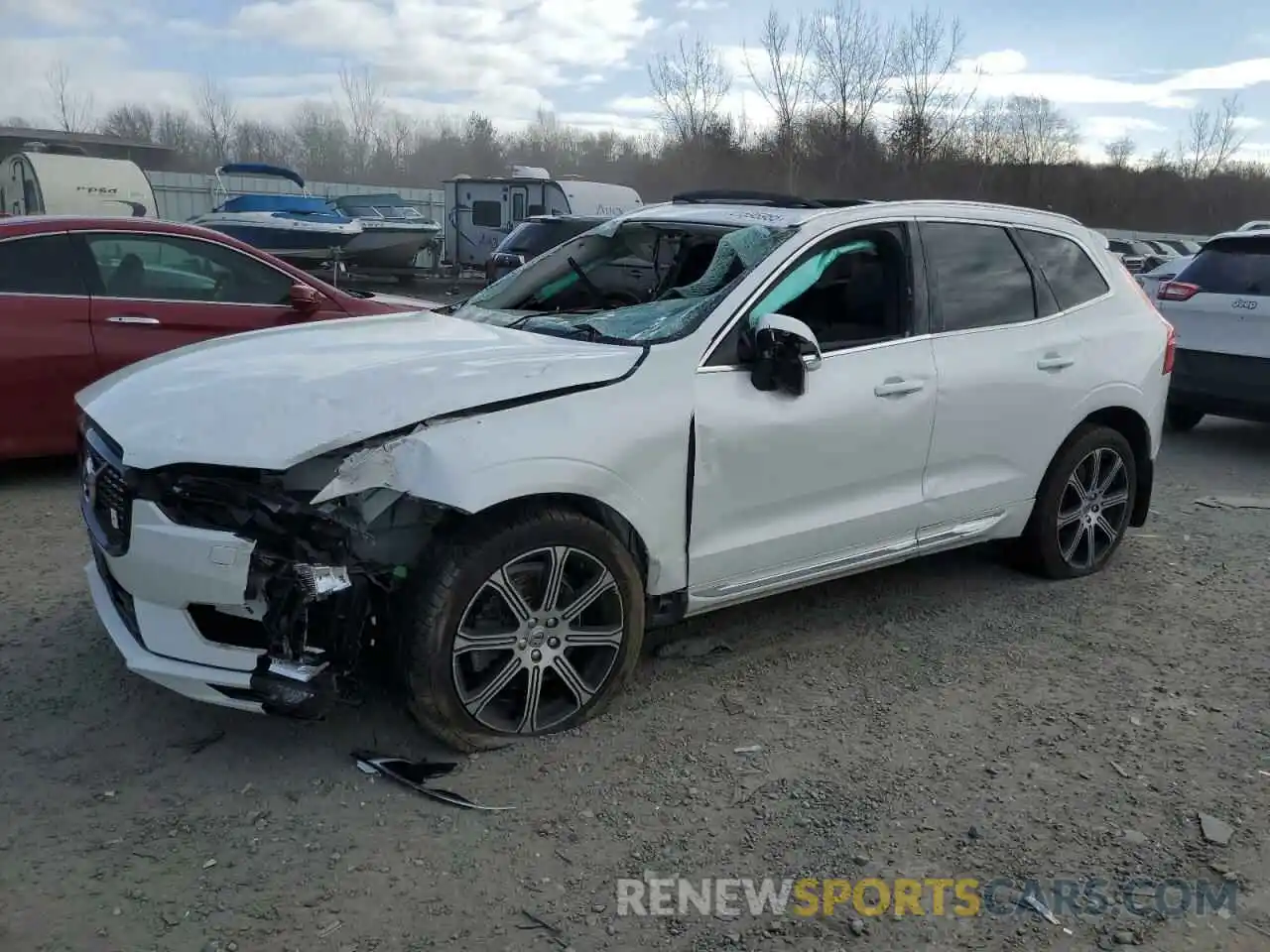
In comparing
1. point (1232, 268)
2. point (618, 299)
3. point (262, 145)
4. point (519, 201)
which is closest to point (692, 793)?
point (618, 299)

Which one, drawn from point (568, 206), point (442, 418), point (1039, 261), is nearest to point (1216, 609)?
point (1039, 261)

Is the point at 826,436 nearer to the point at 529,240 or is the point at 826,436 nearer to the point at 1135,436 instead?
the point at 1135,436

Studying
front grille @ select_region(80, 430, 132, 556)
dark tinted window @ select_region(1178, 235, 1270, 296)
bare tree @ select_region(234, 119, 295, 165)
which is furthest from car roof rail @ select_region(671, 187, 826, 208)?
bare tree @ select_region(234, 119, 295, 165)

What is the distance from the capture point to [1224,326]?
8.03 meters

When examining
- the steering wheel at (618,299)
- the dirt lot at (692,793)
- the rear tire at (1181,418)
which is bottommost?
the dirt lot at (692,793)

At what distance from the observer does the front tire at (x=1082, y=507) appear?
496 centimetres

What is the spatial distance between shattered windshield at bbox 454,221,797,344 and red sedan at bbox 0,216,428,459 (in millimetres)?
2230

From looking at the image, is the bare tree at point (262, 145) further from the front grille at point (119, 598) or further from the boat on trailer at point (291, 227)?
the front grille at point (119, 598)

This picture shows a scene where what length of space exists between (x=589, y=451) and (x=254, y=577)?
1064 mm

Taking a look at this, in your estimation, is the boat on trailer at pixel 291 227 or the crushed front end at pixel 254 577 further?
the boat on trailer at pixel 291 227

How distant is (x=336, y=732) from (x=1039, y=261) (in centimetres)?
369

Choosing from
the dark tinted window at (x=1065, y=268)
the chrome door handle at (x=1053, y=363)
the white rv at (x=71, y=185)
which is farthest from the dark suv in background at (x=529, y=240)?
the chrome door handle at (x=1053, y=363)

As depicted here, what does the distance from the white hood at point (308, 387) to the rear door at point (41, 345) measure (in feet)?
7.85

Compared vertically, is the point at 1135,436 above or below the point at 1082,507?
above
